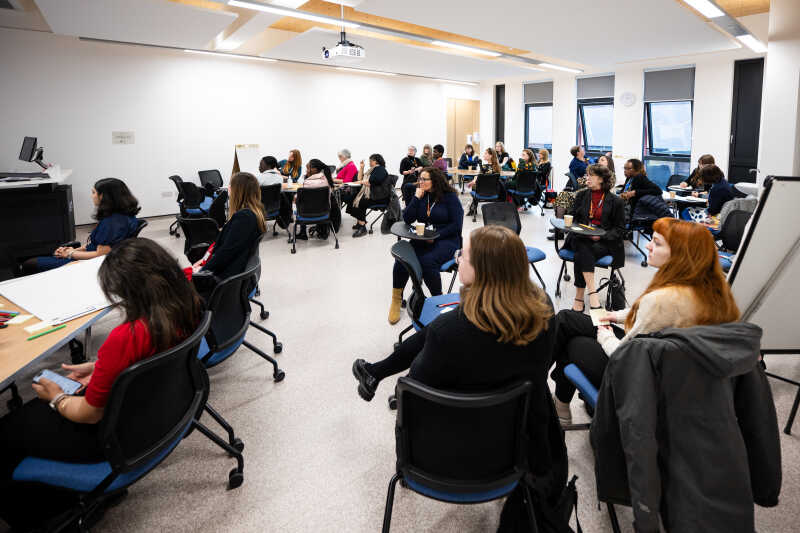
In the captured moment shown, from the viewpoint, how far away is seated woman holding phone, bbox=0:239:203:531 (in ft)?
5.49

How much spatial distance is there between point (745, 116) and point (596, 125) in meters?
3.60

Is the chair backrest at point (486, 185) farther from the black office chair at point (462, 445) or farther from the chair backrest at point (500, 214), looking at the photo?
the black office chair at point (462, 445)

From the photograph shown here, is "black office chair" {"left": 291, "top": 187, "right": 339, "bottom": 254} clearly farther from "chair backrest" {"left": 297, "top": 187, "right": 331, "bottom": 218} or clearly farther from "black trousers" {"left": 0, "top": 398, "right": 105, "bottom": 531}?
"black trousers" {"left": 0, "top": 398, "right": 105, "bottom": 531}

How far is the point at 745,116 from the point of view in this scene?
9930 mm

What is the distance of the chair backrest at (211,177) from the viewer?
9.62 meters

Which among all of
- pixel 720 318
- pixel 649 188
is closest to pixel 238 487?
pixel 720 318

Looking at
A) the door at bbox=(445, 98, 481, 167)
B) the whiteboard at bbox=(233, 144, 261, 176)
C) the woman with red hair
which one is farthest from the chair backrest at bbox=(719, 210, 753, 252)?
the door at bbox=(445, 98, 481, 167)

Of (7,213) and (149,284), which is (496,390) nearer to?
(149,284)

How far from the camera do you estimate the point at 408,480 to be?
167cm

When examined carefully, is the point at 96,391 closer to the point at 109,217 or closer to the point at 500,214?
the point at 109,217

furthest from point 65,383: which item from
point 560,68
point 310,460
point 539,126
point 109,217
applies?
point 539,126

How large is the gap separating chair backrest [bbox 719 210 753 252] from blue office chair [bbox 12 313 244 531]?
4.19 meters

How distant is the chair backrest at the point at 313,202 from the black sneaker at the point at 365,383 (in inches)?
188

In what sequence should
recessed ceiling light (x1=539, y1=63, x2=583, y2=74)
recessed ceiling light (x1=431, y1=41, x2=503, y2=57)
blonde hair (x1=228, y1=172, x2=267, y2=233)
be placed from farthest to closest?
recessed ceiling light (x1=539, y1=63, x2=583, y2=74)
recessed ceiling light (x1=431, y1=41, x2=503, y2=57)
blonde hair (x1=228, y1=172, x2=267, y2=233)
